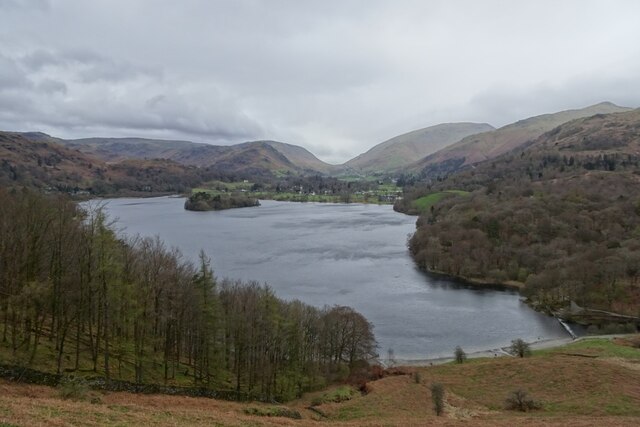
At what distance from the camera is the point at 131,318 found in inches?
1479

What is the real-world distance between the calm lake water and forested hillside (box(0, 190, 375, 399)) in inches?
509

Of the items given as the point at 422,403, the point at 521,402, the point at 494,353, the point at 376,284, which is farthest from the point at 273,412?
the point at 376,284

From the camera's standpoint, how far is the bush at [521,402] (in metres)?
31.1

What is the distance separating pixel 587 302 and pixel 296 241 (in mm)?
80614

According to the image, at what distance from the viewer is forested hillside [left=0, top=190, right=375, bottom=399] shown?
34688 millimetres

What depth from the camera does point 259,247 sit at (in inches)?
5079

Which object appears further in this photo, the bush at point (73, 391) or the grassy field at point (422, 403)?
the bush at point (73, 391)

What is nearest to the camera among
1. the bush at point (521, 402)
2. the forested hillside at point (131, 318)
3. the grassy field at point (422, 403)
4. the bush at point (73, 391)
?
the grassy field at point (422, 403)

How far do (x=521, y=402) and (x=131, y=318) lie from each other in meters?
28.6

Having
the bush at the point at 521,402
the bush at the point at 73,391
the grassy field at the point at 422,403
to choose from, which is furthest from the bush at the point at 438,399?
the bush at the point at 73,391

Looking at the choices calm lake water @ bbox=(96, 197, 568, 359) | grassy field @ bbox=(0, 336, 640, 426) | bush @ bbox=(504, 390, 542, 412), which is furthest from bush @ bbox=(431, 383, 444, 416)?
calm lake water @ bbox=(96, 197, 568, 359)

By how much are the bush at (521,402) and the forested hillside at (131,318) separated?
18.6 metres

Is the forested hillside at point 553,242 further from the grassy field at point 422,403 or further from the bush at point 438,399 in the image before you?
the bush at point 438,399

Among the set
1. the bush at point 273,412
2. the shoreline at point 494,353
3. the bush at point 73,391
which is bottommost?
the shoreline at point 494,353
